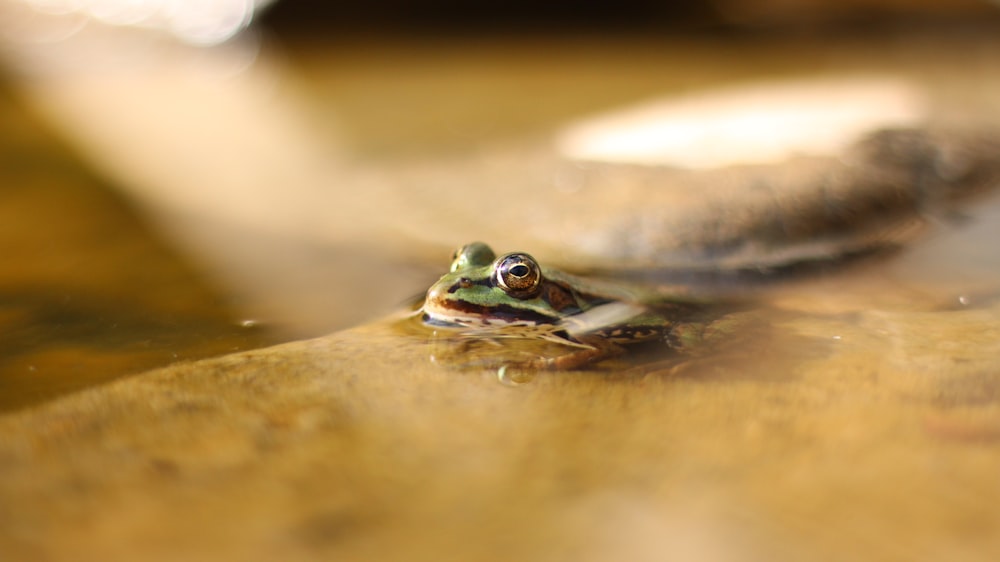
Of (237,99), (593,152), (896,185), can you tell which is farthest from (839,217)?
(237,99)

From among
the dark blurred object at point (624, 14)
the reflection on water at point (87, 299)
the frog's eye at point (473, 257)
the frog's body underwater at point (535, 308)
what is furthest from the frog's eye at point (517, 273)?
the dark blurred object at point (624, 14)

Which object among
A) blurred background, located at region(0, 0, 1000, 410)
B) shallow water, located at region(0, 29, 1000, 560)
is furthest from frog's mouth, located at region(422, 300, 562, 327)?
blurred background, located at region(0, 0, 1000, 410)

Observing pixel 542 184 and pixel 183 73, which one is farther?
pixel 183 73

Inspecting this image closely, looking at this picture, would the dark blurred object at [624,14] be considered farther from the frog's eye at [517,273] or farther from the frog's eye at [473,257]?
the frog's eye at [517,273]

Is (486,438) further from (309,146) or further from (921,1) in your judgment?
(921,1)

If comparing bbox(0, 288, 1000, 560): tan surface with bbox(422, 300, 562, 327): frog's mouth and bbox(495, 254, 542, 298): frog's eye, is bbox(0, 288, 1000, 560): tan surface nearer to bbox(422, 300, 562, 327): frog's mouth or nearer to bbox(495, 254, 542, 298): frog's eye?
bbox(422, 300, 562, 327): frog's mouth

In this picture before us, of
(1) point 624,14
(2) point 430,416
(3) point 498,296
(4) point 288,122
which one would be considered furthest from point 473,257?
(1) point 624,14

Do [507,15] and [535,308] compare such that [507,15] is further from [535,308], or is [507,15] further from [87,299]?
[87,299]

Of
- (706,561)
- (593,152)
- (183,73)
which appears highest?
(183,73)
